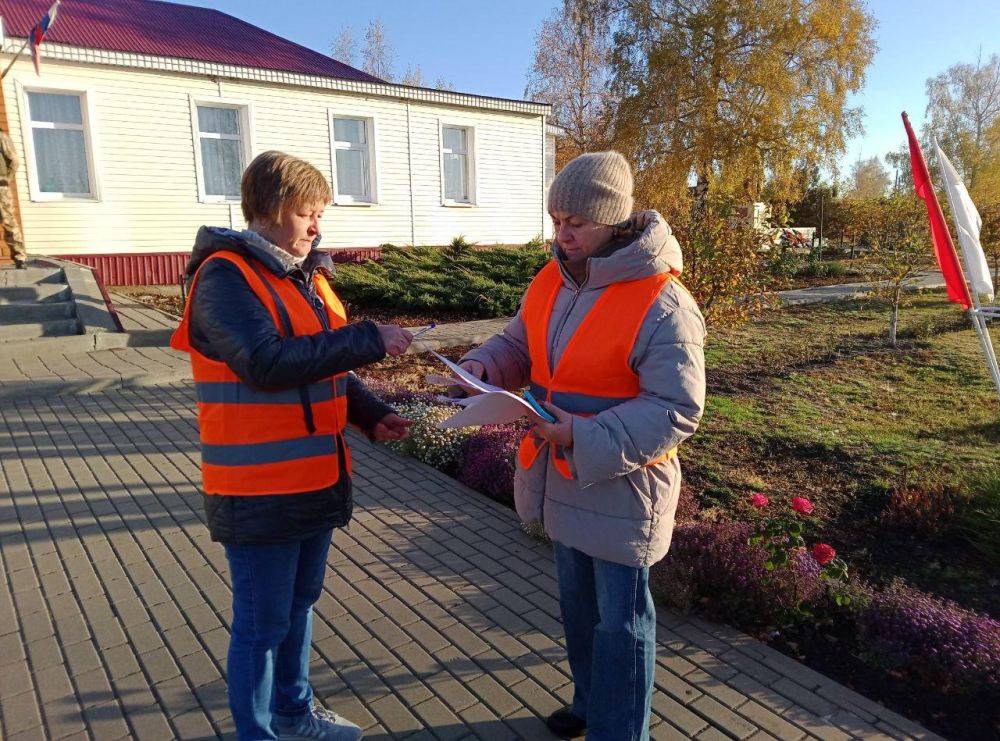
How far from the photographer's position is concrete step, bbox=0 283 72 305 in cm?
936

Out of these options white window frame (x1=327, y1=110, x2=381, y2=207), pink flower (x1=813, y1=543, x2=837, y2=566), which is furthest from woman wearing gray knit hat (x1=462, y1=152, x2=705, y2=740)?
white window frame (x1=327, y1=110, x2=381, y2=207)

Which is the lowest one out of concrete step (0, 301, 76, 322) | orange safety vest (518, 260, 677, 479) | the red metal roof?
concrete step (0, 301, 76, 322)

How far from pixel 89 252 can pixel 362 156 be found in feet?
20.4

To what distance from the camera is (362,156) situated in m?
16.4

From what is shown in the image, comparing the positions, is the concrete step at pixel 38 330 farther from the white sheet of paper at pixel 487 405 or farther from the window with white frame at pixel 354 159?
the white sheet of paper at pixel 487 405

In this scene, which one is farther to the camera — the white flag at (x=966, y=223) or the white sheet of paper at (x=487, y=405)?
the white flag at (x=966, y=223)

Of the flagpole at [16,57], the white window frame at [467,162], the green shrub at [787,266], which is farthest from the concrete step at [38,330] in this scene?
the green shrub at [787,266]

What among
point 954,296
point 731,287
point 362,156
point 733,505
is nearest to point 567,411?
point 733,505

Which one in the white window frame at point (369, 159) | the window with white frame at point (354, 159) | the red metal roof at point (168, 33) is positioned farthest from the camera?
the window with white frame at point (354, 159)

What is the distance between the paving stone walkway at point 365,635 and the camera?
243 centimetres

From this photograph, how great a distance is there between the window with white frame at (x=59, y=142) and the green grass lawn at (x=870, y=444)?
11.7m

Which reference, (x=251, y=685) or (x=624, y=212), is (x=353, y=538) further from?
(x=624, y=212)

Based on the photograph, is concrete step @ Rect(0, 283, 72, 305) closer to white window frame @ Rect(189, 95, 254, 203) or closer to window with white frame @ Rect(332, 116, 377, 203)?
white window frame @ Rect(189, 95, 254, 203)

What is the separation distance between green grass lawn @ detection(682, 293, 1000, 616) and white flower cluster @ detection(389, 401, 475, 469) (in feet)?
5.41
